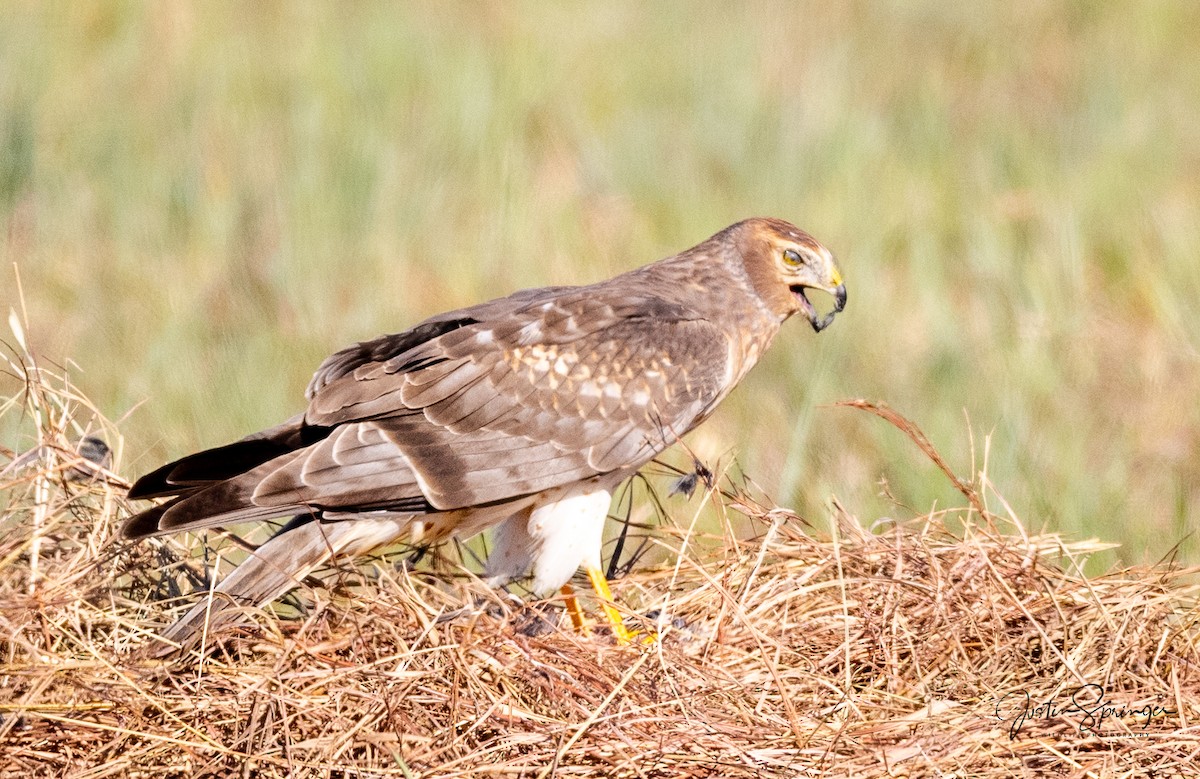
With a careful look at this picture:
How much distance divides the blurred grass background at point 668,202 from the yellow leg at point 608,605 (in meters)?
1.05

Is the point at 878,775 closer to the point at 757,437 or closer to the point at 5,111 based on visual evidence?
the point at 757,437

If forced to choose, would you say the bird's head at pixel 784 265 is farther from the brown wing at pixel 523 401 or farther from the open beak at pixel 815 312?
the brown wing at pixel 523 401

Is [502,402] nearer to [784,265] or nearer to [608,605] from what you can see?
[608,605]

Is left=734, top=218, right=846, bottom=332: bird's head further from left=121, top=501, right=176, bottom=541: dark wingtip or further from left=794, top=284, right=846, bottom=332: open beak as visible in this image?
left=121, top=501, right=176, bottom=541: dark wingtip

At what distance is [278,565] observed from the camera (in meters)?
3.71

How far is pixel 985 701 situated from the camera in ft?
11.1

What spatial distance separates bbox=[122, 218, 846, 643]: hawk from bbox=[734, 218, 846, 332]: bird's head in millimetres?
170

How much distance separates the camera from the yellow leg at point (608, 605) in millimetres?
3844

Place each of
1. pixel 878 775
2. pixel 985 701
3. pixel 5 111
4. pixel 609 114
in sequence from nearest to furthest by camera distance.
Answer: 1. pixel 878 775
2. pixel 985 701
3. pixel 5 111
4. pixel 609 114

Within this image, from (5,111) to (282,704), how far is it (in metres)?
5.00

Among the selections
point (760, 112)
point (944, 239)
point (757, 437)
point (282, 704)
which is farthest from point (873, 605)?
point (760, 112)

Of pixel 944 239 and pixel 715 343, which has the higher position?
pixel 715 343

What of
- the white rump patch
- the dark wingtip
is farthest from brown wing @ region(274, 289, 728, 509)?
the dark wingtip

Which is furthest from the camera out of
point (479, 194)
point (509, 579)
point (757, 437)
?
point (479, 194)
